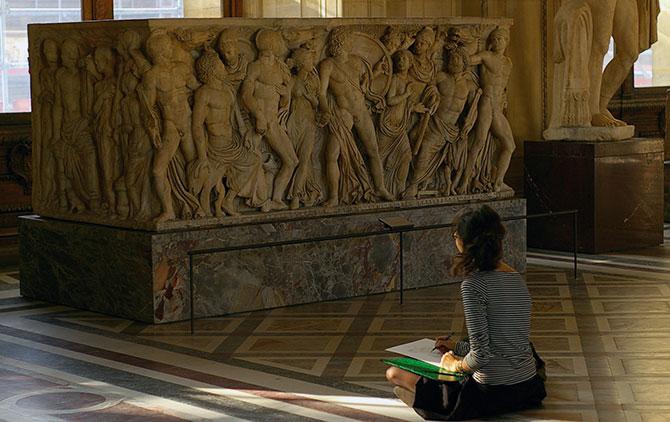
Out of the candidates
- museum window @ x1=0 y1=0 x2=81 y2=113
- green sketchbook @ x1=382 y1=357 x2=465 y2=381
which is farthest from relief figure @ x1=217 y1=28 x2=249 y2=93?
museum window @ x1=0 y1=0 x2=81 y2=113

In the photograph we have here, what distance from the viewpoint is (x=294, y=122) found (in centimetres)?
1083

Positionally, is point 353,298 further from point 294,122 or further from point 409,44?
point 409,44

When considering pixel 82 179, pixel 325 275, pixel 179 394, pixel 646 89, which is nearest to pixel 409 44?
pixel 325 275

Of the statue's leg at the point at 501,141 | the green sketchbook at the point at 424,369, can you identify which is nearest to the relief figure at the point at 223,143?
the statue's leg at the point at 501,141

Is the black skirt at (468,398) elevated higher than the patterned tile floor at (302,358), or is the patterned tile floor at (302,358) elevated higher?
the black skirt at (468,398)

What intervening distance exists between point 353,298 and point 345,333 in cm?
145

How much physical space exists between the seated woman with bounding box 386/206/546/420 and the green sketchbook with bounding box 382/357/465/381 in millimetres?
31

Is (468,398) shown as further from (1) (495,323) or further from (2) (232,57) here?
(2) (232,57)

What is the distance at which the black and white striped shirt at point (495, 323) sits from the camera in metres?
6.76

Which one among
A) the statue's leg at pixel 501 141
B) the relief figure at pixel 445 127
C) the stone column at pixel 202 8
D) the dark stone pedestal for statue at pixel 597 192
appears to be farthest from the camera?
the stone column at pixel 202 8

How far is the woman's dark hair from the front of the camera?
6.77 meters

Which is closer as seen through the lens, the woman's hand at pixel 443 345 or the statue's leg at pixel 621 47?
the woman's hand at pixel 443 345

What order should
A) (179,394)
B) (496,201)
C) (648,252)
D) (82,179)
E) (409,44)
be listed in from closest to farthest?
(179,394)
(82,179)
(409,44)
(496,201)
(648,252)

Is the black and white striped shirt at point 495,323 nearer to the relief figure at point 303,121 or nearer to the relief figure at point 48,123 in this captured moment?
the relief figure at point 303,121
